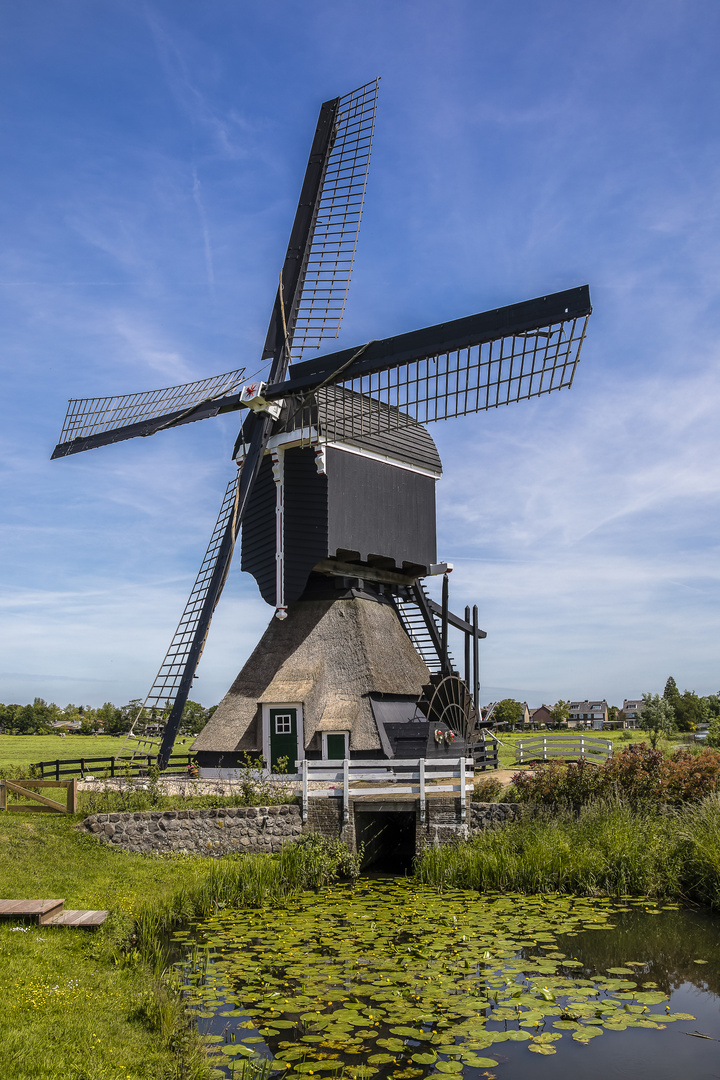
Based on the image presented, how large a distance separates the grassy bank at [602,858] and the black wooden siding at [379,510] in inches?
279

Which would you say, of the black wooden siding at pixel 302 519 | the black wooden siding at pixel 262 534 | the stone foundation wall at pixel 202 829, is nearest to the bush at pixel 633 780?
the stone foundation wall at pixel 202 829

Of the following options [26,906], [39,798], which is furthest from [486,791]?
[26,906]

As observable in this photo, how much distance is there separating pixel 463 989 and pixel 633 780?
297 inches

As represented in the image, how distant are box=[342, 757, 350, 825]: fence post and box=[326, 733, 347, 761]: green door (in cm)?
216

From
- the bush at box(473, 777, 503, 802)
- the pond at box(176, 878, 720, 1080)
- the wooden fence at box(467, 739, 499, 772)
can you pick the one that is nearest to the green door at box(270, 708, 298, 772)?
the bush at box(473, 777, 503, 802)

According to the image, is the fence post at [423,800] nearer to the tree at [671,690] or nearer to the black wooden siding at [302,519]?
the black wooden siding at [302,519]

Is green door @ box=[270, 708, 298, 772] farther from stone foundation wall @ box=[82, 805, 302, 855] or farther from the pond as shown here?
the pond

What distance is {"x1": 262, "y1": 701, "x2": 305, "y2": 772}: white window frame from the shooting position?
55.3 ft

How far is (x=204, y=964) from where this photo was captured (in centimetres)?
867

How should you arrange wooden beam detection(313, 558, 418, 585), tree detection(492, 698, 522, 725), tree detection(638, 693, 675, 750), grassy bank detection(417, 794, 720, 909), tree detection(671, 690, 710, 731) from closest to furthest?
grassy bank detection(417, 794, 720, 909)
wooden beam detection(313, 558, 418, 585)
tree detection(638, 693, 675, 750)
tree detection(671, 690, 710, 731)
tree detection(492, 698, 522, 725)

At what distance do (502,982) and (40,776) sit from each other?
42.6ft

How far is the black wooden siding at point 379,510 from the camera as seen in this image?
18.1 m

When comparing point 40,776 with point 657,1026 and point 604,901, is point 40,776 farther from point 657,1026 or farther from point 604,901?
point 657,1026

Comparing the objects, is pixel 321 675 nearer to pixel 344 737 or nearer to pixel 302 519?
pixel 344 737
